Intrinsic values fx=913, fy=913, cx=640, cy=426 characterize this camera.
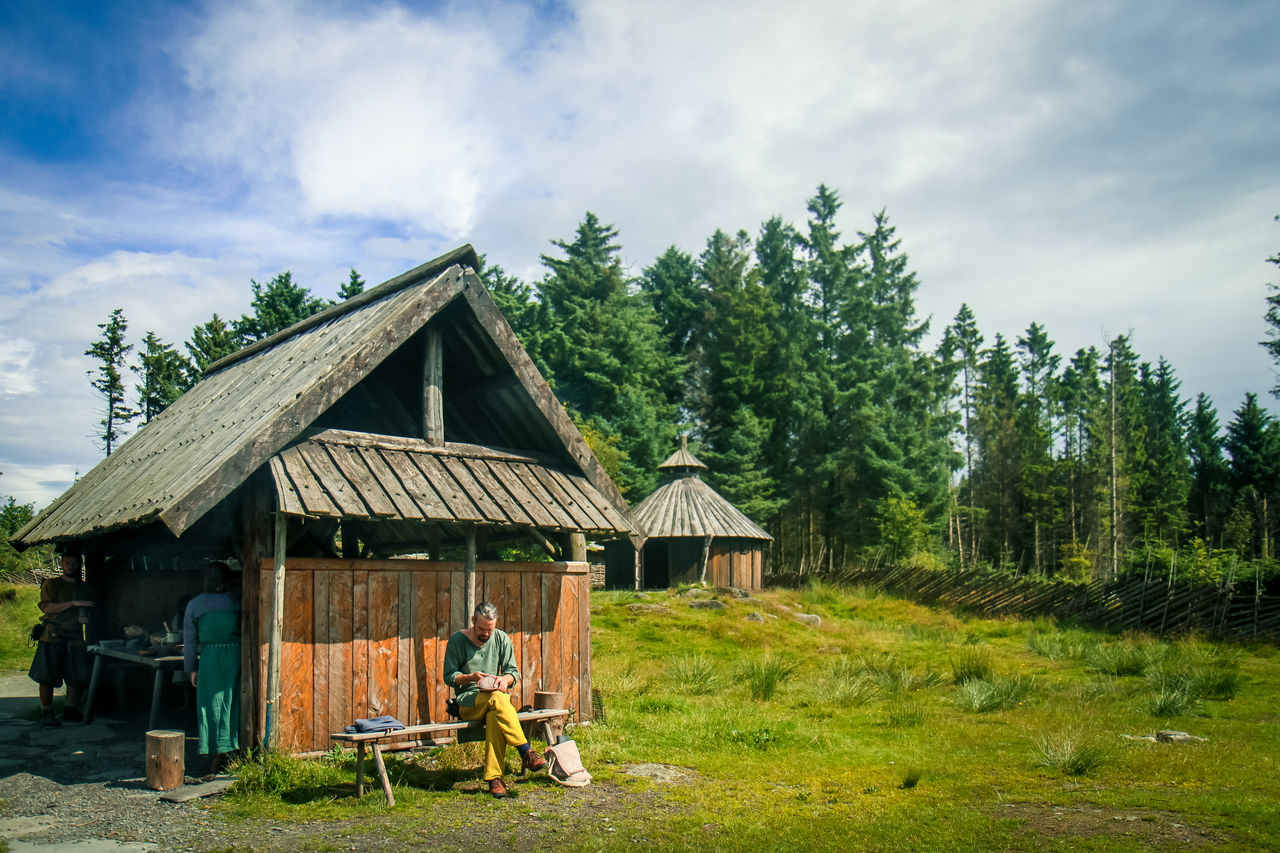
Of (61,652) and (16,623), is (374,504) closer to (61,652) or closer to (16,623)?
(61,652)

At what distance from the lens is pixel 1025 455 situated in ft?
175

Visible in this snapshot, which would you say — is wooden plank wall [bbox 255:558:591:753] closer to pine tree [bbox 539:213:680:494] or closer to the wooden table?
the wooden table

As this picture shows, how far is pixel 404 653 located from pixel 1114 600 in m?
19.7

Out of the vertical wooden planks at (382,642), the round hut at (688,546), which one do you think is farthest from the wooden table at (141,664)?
the round hut at (688,546)

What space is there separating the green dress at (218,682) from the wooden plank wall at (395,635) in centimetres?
35

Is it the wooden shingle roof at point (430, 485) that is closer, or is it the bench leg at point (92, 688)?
the wooden shingle roof at point (430, 485)

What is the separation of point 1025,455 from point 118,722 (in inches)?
2020

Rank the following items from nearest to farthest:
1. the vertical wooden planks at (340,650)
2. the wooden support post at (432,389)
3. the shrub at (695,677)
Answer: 1. the vertical wooden planks at (340,650)
2. the wooden support post at (432,389)
3. the shrub at (695,677)

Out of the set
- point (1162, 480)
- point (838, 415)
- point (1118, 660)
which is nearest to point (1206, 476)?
point (1162, 480)

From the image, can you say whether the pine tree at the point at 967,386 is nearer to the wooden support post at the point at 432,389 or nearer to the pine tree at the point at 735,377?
the pine tree at the point at 735,377

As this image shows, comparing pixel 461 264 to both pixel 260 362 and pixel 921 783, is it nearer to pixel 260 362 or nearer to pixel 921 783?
pixel 260 362

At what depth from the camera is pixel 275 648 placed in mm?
7750

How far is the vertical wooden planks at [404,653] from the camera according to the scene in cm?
864

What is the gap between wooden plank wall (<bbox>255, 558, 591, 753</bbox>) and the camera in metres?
7.99
